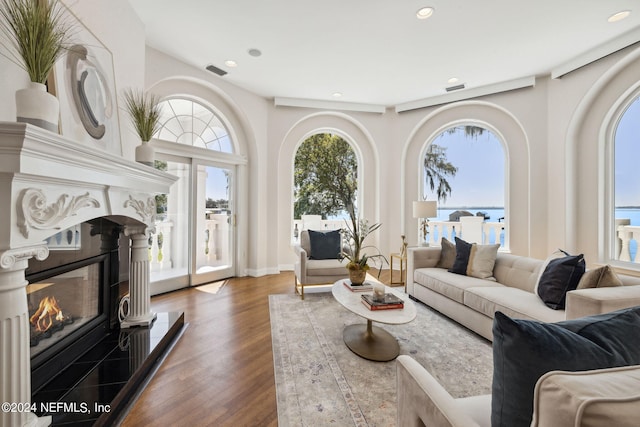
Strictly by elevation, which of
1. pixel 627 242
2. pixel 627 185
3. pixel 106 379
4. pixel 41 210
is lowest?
pixel 106 379

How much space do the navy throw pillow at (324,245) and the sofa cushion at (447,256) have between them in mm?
1348

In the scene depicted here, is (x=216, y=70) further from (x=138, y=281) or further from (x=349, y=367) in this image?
(x=349, y=367)

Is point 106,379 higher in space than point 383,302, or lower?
lower

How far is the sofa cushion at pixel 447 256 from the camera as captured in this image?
3.33 meters

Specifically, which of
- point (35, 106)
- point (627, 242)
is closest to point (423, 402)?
point (35, 106)

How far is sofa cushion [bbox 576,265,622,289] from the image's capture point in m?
1.87

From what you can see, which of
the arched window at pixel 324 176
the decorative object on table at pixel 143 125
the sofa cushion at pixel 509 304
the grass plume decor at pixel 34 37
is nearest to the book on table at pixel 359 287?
the sofa cushion at pixel 509 304

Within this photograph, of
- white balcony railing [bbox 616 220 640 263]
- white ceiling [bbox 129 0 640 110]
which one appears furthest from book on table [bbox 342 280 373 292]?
white balcony railing [bbox 616 220 640 263]

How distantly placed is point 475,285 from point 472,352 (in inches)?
27.5

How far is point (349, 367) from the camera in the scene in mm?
1983

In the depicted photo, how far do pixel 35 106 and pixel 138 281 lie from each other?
1.64 meters

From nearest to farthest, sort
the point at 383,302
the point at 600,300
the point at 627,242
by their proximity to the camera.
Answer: the point at 600,300, the point at 383,302, the point at 627,242

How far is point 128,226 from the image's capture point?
2.33 m

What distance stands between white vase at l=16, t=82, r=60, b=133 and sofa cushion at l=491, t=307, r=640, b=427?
1.85 m
